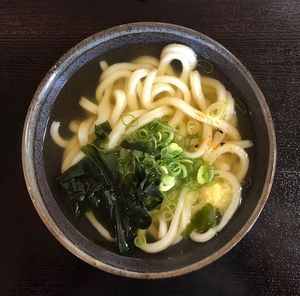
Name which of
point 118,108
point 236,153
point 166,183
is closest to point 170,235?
point 166,183

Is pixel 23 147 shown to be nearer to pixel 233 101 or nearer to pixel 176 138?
pixel 176 138

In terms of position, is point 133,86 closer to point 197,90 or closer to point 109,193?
point 197,90

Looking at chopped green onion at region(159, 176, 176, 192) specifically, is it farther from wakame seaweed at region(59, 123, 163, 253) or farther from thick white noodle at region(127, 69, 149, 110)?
thick white noodle at region(127, 69, 149, 110)

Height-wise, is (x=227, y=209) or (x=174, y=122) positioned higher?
(x=174, y=122)

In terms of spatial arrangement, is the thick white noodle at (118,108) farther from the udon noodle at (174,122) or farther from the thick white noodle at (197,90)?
the thick white noodle at (197,90)

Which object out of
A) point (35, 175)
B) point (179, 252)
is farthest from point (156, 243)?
point (35, 175)

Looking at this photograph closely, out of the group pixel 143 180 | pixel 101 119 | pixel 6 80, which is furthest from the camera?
pixel 6 80

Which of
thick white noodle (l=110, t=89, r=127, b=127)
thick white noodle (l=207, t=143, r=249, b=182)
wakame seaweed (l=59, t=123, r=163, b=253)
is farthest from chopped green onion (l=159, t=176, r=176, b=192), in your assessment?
thick white noodle (l=110, t=89, r=127, b=127)
